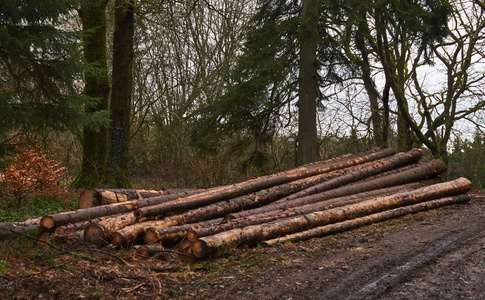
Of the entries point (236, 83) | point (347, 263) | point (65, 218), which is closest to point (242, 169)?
point (236, 83)

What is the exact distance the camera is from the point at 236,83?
16516mm

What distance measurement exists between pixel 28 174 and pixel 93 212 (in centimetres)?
370

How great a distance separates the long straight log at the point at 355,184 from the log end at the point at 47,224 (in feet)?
8.55

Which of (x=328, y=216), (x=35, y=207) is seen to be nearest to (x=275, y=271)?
(x=328, y=216)

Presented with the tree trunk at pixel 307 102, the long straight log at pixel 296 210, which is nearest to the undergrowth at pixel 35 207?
the long straight log at pixel 296 210

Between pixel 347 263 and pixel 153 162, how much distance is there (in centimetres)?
1627

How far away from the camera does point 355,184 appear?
1045cm

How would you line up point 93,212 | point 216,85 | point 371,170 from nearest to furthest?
point 93,212
point 371,170
point 216,85

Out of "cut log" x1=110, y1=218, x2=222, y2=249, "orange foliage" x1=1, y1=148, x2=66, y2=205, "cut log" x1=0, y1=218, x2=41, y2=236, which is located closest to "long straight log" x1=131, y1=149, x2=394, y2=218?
"cut log" x1=110, y1=218, x2=222, y2=249

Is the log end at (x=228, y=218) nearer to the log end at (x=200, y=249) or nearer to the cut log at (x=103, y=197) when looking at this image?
the log end at (x=200, y=249)

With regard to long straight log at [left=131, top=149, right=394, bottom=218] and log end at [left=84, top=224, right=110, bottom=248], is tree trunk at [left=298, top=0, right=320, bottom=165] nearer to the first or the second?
long straight log at [left=131, top=149, right=394, bottom=218]

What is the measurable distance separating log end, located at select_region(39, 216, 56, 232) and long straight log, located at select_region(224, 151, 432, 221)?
261cm

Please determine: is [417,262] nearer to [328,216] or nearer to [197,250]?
[328,216]

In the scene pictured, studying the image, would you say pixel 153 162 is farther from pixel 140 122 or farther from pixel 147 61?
pixel 147 61
